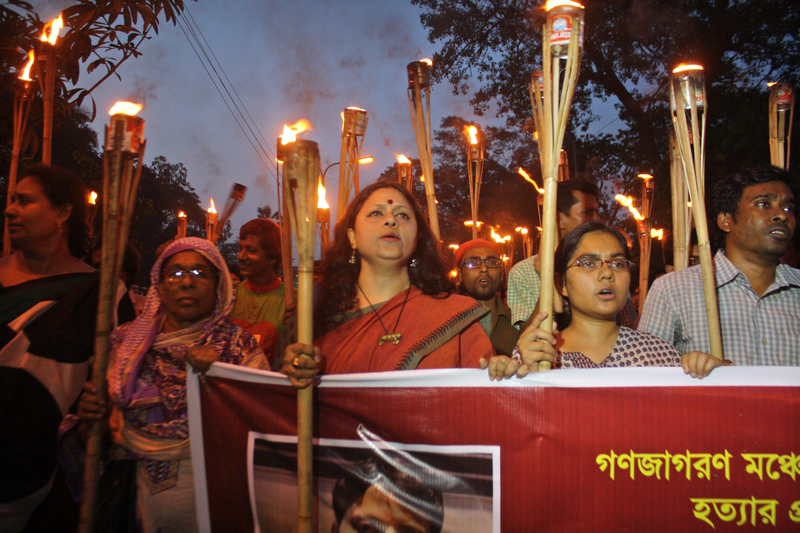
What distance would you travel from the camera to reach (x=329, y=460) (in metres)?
1.85

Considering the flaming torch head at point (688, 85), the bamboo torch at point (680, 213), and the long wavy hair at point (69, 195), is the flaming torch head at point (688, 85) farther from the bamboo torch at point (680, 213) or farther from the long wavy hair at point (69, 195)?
the long wavy hair at point (69, 195)

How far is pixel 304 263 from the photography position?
174cm

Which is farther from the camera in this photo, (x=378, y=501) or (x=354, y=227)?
(x=354, y=227)

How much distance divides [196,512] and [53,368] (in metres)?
0.91

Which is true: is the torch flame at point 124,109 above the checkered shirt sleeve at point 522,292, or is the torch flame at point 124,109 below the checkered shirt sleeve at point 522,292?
above

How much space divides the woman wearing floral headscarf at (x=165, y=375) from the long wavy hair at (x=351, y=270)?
40 centimetres

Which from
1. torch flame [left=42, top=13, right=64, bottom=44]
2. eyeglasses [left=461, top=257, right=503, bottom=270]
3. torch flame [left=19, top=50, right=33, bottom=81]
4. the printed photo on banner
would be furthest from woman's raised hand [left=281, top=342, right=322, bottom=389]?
torch flame [left=19, top=50, right=33, bottom=81]

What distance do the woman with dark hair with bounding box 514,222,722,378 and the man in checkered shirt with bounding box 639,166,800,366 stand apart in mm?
475

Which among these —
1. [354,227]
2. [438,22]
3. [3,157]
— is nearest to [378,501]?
[354,227]

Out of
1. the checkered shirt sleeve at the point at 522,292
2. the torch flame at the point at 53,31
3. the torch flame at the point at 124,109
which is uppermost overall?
the torch flame at the point at 53,31

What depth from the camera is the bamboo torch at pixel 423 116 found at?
3.24m

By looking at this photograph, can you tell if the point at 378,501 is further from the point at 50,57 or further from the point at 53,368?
the point at 50,57

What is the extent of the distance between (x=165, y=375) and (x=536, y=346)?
1547 millimetres

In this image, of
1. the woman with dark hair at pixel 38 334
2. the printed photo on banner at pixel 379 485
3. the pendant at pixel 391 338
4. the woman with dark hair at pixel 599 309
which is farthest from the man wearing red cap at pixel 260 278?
the woman with dark hair at pixel 599 309
